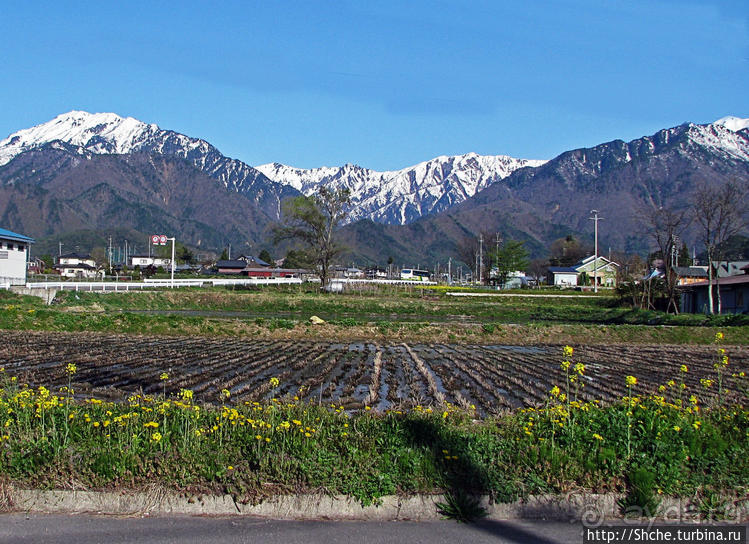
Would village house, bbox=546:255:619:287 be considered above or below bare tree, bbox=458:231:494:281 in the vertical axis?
below

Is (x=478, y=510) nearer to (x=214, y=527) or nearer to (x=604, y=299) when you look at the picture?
(x=214, y=527)

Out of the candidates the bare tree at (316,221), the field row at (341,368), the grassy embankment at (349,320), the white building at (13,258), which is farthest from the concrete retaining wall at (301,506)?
the bare tree at (316,221)

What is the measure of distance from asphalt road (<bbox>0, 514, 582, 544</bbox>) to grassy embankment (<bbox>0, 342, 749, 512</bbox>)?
27cm

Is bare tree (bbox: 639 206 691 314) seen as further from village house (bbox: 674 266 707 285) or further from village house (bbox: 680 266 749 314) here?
village house (bbox: 674 266 707 285)

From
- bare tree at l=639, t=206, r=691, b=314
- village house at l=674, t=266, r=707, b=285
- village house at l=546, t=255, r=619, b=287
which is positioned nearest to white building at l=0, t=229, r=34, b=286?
bare tree at l=639, t=206, r=691, b=314

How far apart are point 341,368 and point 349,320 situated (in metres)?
13.2

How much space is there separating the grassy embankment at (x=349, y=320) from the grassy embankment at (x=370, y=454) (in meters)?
18.7

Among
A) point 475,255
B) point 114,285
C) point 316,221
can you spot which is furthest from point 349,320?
point 475,255

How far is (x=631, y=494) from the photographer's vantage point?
204 inches

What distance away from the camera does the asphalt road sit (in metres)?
4.50

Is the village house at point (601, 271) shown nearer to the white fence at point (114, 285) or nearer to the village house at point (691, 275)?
the village house at point (691, 275)

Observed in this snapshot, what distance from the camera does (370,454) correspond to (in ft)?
18.0

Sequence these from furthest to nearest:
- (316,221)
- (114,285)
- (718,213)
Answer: (316,221) < (114,285) < (718,213)

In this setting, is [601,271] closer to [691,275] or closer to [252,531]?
[691,275]
